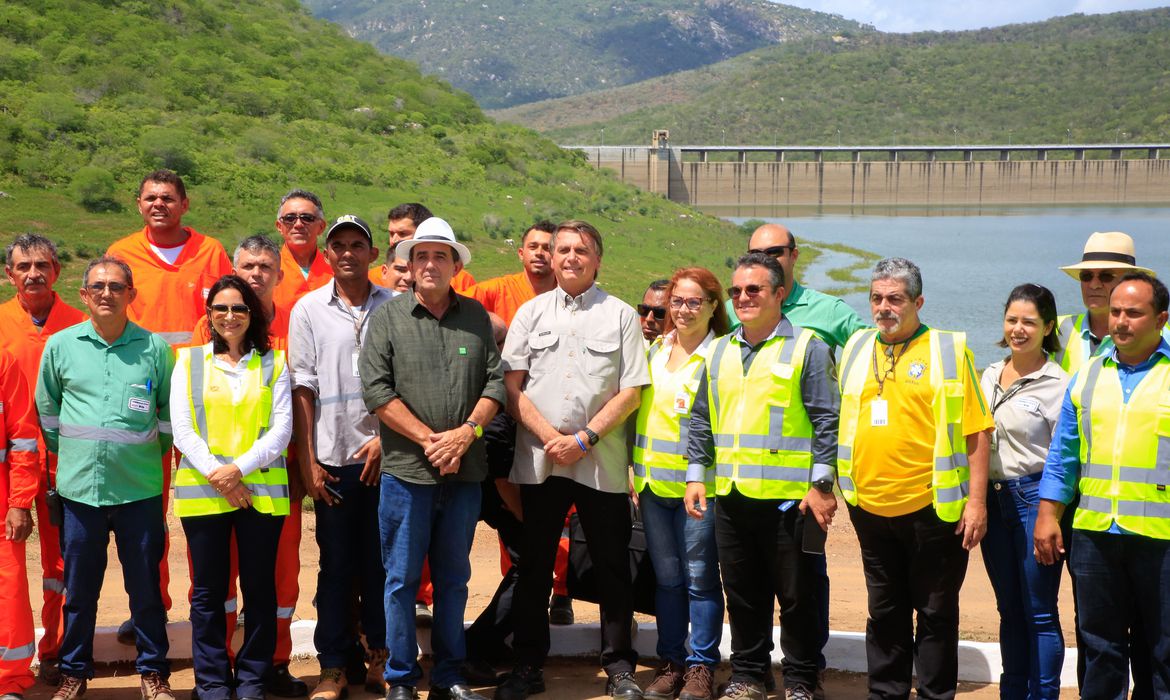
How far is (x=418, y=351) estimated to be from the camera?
4.87 m

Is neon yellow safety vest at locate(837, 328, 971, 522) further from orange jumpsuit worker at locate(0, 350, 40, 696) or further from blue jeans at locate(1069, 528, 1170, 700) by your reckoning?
orange jumpsuit worker at locate(0, 350, 40, 696)

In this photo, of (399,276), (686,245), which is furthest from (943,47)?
(399,276)

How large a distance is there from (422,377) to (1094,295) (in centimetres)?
298

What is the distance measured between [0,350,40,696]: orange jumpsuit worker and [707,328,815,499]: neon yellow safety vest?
2.97 metres

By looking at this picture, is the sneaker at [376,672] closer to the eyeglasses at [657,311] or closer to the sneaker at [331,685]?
the sneaker at [331,685]

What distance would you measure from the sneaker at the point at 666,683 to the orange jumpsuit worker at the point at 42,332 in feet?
8.91

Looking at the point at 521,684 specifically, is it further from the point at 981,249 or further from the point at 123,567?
the point at 981,249

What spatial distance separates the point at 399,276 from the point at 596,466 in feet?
4.47

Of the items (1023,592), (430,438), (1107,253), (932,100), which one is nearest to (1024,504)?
(1023,592)

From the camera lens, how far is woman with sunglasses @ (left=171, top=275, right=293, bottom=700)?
191 inches

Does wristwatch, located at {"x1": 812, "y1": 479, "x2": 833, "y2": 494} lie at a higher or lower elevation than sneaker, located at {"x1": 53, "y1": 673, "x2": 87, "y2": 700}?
higher

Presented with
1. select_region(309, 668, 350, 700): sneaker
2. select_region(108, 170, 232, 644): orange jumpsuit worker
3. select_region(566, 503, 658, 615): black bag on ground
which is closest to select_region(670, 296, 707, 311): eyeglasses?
select_region(566, 503, 658, 615): black bag on ground

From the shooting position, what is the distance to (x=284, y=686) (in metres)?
5.20

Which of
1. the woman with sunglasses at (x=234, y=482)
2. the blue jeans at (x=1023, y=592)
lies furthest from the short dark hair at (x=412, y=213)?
the blue jeans at (x=1023, y=592)
